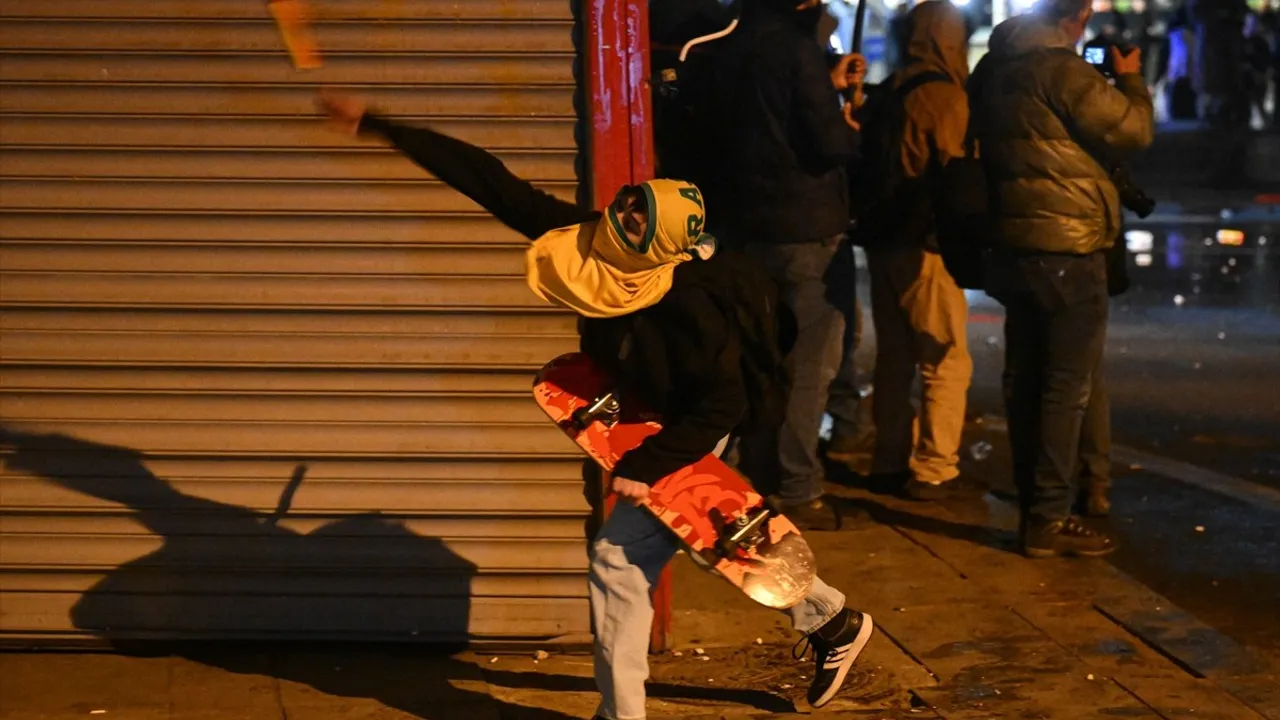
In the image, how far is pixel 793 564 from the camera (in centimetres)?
468

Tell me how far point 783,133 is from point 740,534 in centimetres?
268

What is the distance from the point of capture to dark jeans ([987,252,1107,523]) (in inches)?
258

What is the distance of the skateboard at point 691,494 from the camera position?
4.53m

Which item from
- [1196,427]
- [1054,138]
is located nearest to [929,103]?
[1054,138]

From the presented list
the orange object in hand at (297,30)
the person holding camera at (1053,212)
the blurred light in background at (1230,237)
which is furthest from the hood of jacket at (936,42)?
the blurred light in background at (1230,237)

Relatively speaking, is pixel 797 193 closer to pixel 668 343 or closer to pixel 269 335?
pixel 269 335

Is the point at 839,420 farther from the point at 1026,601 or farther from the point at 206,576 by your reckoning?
the point at 206,576

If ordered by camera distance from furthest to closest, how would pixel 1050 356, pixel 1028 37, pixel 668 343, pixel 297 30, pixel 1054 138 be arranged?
1. pixel 1050 356
2. pixel 1028 37
3. pixel 1054 138
4. pixel 297 30
5. pixel 668 343

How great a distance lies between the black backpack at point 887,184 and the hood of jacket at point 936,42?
0.06 meters

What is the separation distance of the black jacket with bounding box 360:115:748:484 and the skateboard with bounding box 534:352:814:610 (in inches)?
4.2

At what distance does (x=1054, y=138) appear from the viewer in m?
6.44

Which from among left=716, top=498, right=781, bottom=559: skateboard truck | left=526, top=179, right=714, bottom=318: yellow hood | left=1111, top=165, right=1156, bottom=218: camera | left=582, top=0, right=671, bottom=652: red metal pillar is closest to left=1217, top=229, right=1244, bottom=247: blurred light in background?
left=1111, top=165, right=1156, bottom=218: camera

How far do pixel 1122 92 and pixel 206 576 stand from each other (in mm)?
3532

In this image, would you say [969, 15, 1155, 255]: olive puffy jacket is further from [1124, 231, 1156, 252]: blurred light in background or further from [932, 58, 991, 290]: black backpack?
[1124, 231, 1156, 252]: blurred light in background
